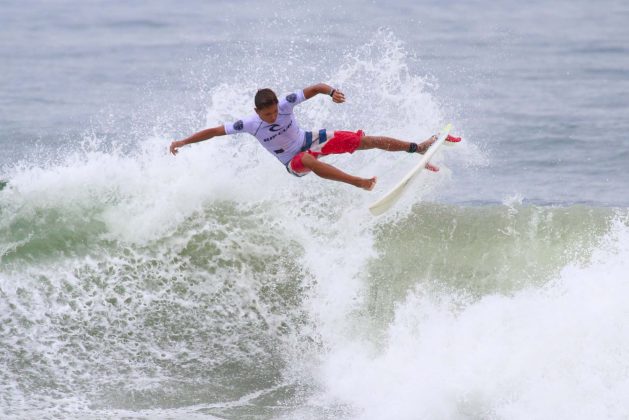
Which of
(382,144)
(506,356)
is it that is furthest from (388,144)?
(506,356)

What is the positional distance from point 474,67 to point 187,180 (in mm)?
11718

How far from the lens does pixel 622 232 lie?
28.9ft

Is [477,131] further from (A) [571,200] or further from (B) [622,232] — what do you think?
(B) [622,232]

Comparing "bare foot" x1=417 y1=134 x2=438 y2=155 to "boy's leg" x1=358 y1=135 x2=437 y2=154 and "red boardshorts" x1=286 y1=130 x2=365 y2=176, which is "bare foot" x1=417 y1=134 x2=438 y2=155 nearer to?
"boy's leg" x1=358 y1=135 x2=437 y2=154

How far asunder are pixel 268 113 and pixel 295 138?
21.4 inches

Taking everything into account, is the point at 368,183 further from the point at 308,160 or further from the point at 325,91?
the point at 325,91

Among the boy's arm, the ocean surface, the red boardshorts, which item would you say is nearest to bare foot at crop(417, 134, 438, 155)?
the ocean surface

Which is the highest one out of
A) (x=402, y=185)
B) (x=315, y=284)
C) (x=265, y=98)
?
(x=265, y=98)

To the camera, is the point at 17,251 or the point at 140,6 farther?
the point at 140,6

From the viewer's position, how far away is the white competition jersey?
27.6 ft

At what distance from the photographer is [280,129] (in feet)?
27.9

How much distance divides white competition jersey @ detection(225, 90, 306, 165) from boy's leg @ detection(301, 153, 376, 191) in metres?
0.22

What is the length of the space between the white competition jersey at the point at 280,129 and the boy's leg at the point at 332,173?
22 cm

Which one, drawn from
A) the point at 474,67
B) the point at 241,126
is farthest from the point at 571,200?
the point at 474,67
